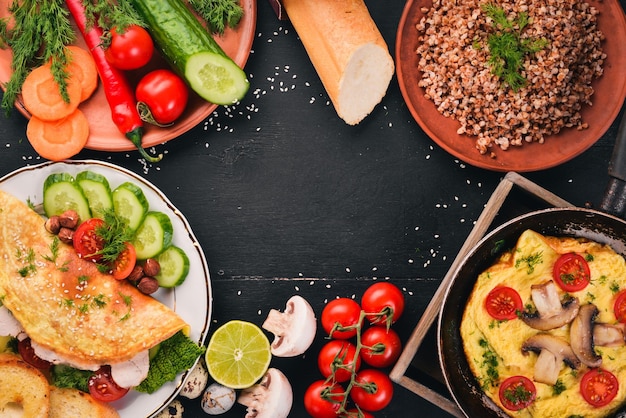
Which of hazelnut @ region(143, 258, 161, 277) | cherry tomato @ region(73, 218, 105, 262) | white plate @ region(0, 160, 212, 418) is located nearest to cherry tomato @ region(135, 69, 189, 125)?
white plate @ region(0, 160, 212, 418)

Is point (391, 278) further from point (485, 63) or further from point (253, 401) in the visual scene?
point (485, 63)

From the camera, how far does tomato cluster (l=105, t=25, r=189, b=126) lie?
346cm

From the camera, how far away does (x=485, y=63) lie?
11.2ft

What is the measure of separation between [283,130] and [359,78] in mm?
544

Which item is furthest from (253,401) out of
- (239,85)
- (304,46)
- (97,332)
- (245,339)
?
Result: (304,46)

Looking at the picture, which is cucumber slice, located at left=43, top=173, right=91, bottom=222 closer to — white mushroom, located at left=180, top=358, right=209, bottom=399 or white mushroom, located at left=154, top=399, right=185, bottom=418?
white mushroom, located at left=180, top=358, right=209, bottom=399

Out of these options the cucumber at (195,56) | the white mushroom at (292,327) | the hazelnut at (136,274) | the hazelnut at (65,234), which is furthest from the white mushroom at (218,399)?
the cucumber at (195,56)

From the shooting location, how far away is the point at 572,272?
3.10 meters

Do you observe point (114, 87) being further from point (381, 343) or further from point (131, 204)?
point (381, 343)

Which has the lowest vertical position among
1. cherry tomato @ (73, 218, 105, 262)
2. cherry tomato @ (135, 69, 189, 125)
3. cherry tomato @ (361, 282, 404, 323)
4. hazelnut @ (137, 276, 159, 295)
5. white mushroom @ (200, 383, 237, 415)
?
white mushroom @ (200, 383, 237, 415)

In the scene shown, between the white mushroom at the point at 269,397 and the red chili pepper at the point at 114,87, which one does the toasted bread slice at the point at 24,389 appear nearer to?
the white mushroom at the point at 269,397

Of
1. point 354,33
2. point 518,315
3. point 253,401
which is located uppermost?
point 354,33

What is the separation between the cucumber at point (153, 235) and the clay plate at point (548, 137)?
1.44 metres

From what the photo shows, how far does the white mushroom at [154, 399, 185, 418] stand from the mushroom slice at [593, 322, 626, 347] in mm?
2243
